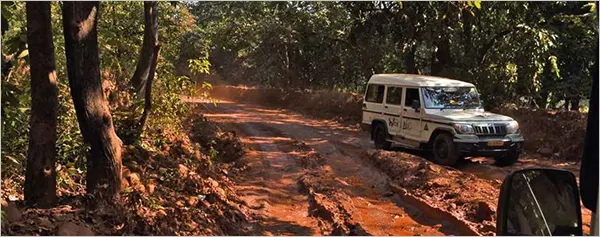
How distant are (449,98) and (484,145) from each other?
1.60 metres

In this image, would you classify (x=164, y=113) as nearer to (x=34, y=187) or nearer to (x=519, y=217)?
(x=34, y=187)

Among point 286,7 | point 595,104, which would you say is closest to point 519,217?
point 595,104

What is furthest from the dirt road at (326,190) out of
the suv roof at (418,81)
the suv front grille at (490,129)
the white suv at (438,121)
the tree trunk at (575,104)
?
the tree trunk at (575,104)

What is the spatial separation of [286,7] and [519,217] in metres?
23.9

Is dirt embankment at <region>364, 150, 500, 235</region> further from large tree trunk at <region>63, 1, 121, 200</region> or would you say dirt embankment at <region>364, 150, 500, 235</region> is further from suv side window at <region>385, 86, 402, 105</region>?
large tree trunk at <region>63, 1, 121, 200</region>

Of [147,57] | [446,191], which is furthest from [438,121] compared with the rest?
[147,57]

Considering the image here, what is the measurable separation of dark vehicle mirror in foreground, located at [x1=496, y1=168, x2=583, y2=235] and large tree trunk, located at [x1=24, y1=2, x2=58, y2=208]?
4304 millimetres

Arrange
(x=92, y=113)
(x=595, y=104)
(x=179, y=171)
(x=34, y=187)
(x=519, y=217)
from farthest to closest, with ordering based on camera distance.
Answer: (x=179, y=171) → (x=92, y=113) → (x=34, y=187) → (x=519, y=217) → (x=595, y=104)

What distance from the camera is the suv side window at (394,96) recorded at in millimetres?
12250

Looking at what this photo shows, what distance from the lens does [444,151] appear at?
1095 centimetres

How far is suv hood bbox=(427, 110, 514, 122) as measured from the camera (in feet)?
34.9

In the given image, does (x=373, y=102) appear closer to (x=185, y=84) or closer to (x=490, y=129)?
(x=490, y=129)

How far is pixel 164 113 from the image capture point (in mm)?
9281

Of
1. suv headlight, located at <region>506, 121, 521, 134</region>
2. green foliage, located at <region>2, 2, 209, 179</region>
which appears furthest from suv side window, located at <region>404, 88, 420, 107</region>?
green foliage, located at <region>2, 2, 209, 179</region>
